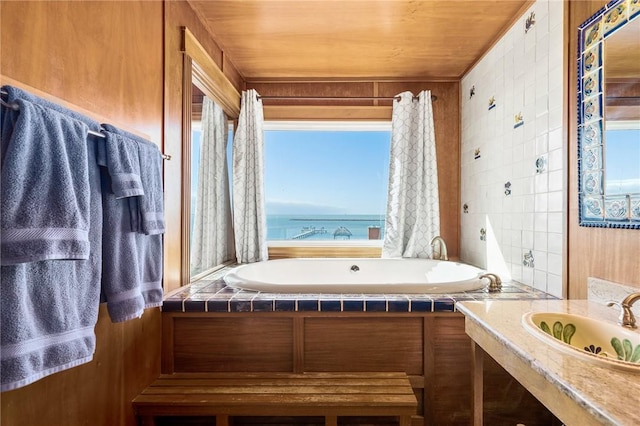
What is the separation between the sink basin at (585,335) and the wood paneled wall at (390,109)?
184cm

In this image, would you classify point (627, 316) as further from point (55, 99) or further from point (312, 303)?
point (55, 99)

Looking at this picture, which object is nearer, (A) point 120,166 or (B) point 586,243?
(A) point 120,166

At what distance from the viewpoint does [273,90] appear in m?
2.90

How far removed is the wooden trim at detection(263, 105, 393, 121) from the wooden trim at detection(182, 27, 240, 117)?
344 mm

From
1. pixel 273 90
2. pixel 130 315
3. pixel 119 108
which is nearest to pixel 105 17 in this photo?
pixel 119 108

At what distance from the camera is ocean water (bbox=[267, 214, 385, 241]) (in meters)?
3.06

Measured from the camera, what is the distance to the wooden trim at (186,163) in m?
1.82

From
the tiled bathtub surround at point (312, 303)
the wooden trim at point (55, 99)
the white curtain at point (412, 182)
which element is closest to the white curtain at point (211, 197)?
the tiled bathtub surround at point (312, 303)

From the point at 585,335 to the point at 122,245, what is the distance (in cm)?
160

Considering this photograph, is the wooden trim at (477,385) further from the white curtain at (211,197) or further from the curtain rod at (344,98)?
the curtain rod at (344,98)

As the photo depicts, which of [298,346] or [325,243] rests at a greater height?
[325,243]

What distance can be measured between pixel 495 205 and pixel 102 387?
2455 millimetres

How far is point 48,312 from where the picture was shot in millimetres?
849

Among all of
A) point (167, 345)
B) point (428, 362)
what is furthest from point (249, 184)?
point (428, 362)
